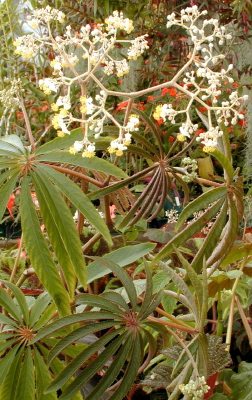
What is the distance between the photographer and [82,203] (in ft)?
1.91

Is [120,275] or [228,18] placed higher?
[228,18]

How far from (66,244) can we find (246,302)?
1.49ft

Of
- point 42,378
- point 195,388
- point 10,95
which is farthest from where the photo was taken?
Result: point 10,95

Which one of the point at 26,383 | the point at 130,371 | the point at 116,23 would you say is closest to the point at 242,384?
the point at 130,371

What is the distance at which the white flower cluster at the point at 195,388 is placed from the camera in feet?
1.68

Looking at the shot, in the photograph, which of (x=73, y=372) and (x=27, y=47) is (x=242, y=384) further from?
(x=27, y=47)

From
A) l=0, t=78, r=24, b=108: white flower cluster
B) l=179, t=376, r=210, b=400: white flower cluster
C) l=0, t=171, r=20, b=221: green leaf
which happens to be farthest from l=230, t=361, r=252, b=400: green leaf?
l=0, t=78, r=24, b=108: white flower cluster

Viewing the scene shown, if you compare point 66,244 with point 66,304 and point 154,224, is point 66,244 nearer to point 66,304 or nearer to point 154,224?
point 66,304

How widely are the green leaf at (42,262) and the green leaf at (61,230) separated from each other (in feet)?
0.04

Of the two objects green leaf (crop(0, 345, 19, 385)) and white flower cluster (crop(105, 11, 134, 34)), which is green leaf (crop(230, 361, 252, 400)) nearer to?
green leaf (crop(0, 345, 19, 385))

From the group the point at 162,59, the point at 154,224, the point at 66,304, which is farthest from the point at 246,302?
the point at 162,59

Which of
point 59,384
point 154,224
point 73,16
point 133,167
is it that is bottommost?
point 59,384

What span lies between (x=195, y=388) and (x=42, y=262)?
0.23 metres

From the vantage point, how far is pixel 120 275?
60 cm
